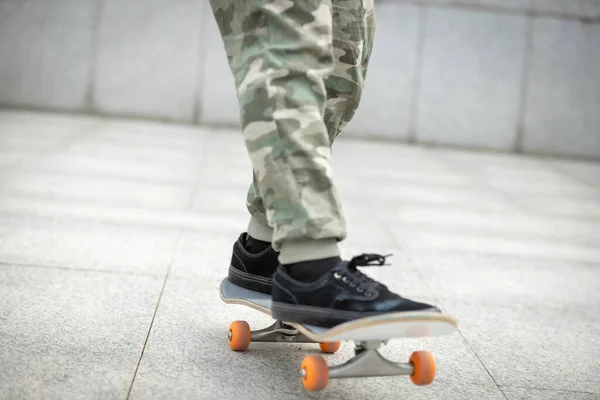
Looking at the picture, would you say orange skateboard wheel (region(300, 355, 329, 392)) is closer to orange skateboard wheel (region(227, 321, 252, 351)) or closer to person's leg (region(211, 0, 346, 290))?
person's leg (region(211, 0, 346, 290))

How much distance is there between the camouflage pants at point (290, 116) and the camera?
57.7 inches

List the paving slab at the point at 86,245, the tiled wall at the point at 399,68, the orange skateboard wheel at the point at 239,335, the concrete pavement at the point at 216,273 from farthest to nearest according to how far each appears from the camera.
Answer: the tiled wall at the point at 399,68
the paving slab at the point at 86,245
the orange skateboard wheel at the point at 239,335
the concrete pavement at the point at 216,273

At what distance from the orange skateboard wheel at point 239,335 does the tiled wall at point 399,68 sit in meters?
5.71

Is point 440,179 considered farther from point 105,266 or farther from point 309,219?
point 309,219

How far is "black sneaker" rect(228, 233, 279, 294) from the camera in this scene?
1.78 meters

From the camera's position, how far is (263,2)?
58.0 inches

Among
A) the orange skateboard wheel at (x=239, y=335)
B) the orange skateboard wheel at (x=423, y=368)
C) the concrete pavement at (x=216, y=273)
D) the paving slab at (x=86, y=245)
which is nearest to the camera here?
the orange skateboard wheel at (x=423, y=368)

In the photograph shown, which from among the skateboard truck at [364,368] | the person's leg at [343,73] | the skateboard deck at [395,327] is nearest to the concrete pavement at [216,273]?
the skateboard truck at [364,368]

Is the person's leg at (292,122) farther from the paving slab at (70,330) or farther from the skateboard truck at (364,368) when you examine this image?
the paving slab at (70,330)

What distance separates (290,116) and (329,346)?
0.61 meters

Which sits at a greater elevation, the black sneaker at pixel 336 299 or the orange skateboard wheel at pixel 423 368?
the black sneaker at pixel 336 299

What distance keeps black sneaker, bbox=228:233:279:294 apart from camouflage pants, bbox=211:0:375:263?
10.0 inches

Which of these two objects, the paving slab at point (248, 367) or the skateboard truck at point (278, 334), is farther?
the skateboard truck at point (278, 334)

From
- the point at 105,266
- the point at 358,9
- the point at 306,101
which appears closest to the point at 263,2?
the point at 306,101
